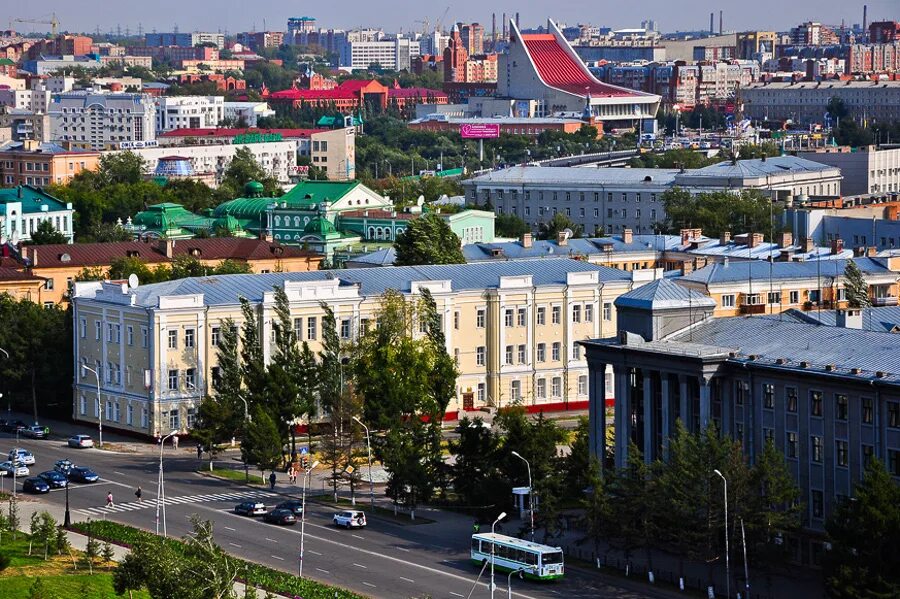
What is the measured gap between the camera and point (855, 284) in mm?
81938

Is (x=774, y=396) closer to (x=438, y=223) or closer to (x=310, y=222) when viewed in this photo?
(x=438, y=223)

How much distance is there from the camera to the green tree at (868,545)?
158 ft

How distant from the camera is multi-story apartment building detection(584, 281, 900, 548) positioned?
53.8 m

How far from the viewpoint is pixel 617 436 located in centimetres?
6003

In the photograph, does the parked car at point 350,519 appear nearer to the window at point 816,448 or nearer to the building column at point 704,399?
the building column at point 704,399

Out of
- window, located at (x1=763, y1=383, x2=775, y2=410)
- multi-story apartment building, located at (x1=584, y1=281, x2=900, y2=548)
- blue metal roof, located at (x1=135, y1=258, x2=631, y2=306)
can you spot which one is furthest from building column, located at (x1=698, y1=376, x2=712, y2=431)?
blue metal roof, located at (x1=135, y1=258, x2=631, y2=306)

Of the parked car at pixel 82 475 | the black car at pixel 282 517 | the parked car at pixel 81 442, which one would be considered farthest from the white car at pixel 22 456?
the black car at pixel 282 517

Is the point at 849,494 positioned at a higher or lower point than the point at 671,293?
lower

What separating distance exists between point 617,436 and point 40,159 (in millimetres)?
117713

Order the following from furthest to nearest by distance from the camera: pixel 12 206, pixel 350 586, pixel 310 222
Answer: pixel 12 206, pixel 310 222, pixel 350 586

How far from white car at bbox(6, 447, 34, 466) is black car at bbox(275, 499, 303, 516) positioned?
10.3m

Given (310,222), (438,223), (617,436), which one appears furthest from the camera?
(310,222)

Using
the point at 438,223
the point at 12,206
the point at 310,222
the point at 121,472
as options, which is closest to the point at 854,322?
the point at 121,472

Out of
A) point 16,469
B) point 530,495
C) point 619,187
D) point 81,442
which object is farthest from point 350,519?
point 619,187
